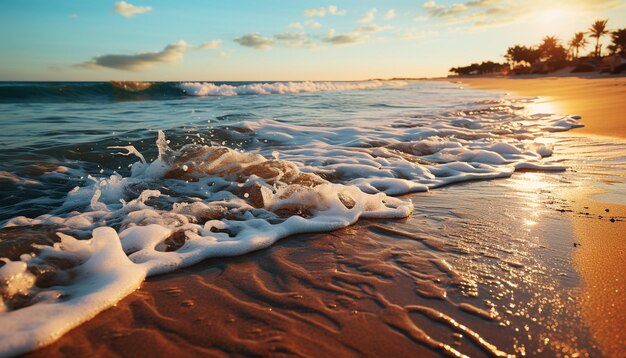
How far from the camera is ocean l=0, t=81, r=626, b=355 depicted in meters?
1.67

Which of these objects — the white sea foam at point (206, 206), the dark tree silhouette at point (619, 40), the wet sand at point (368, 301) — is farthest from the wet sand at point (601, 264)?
the dark tree silhouette at point (619, 40)

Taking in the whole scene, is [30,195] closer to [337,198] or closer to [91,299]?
[91,299]

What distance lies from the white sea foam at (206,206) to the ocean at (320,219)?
0.5 inches

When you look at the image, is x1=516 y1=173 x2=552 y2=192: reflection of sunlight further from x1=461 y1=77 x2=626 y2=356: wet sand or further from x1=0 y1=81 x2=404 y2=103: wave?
x1=0 y1=81 x2=404 y2=103: wave

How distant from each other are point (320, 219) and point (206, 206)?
1.00 meters

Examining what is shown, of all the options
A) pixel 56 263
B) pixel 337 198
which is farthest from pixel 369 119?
pixel 56 263

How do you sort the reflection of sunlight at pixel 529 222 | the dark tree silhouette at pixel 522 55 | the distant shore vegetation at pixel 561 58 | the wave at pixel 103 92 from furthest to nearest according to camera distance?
the dark tree silhouette at pixel 522 55
the distant shore vegetation at pixel 561 58
the wave at pixel 103 92
the reflection of sunlight at pixel 529 222

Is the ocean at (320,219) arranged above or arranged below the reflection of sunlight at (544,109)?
below

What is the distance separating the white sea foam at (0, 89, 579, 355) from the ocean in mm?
12

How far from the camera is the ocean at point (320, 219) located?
1674 millimetres

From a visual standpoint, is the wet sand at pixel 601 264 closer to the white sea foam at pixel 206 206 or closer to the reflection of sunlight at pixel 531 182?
the reflection of sunlight at pixel 531 182

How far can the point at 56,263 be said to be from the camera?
2072mm

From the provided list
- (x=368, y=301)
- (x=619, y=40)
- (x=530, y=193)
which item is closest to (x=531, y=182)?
(x=530, y=193)

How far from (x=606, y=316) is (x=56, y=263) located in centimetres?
272
